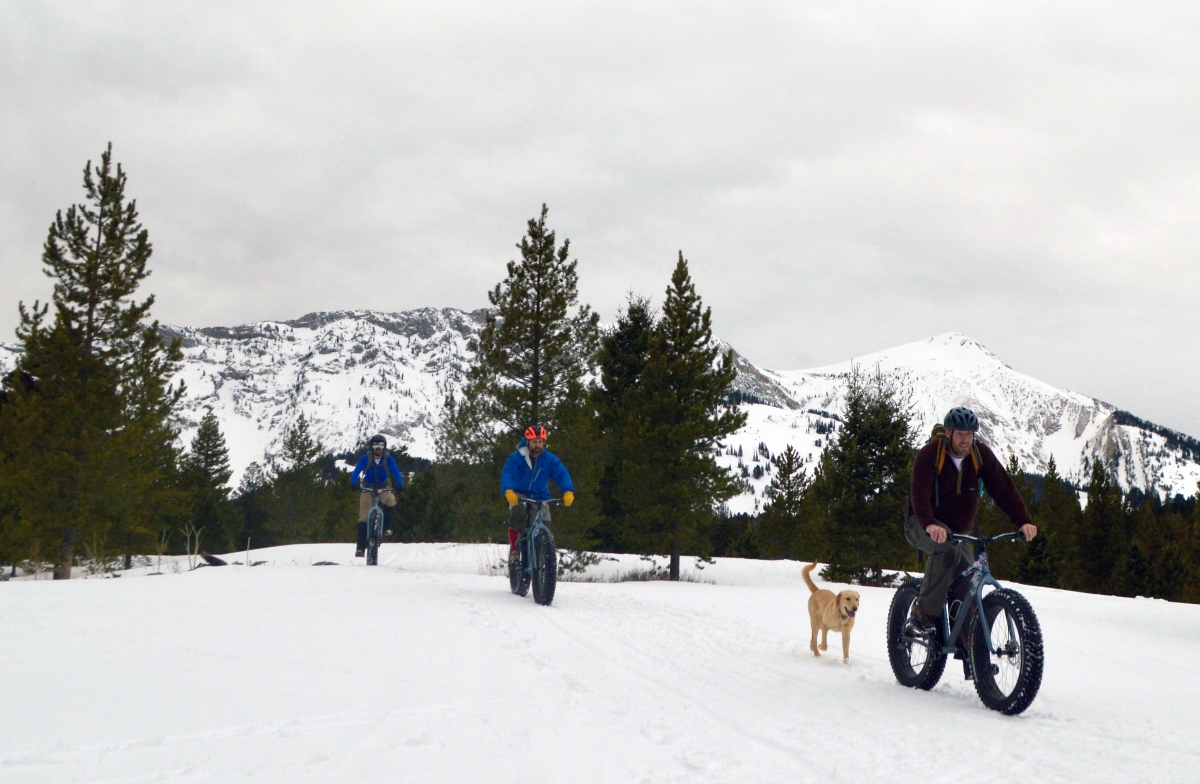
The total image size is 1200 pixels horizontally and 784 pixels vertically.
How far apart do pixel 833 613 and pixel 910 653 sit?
1033 millimetres

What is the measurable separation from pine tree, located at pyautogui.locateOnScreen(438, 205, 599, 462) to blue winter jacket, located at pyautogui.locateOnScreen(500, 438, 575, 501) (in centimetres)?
1198

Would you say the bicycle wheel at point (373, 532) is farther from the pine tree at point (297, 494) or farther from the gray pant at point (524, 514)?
the pine tree at point (297, 494)

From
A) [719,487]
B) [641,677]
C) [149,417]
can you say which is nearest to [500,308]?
[719,487]

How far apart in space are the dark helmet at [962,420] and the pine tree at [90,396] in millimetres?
19477

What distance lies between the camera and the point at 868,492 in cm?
2266

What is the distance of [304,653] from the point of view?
5.90 m

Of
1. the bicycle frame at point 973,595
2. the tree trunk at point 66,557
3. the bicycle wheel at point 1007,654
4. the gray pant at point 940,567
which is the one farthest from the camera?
the tree trunk at point 66,557

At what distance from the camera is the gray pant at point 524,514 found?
10141 millimetres

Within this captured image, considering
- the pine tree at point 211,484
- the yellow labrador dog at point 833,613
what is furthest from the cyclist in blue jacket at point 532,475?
the pine tree at point 211,484

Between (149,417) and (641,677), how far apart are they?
20.6m

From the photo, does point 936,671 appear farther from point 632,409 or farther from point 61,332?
point 61,332

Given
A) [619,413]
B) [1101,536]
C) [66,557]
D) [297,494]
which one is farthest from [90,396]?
[1101,536]

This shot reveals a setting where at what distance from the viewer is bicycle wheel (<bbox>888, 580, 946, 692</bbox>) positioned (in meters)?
5.73

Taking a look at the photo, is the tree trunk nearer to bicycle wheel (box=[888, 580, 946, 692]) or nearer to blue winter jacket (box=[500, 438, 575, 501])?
blue winter jacket (box=[500, 438, 575, 501])
